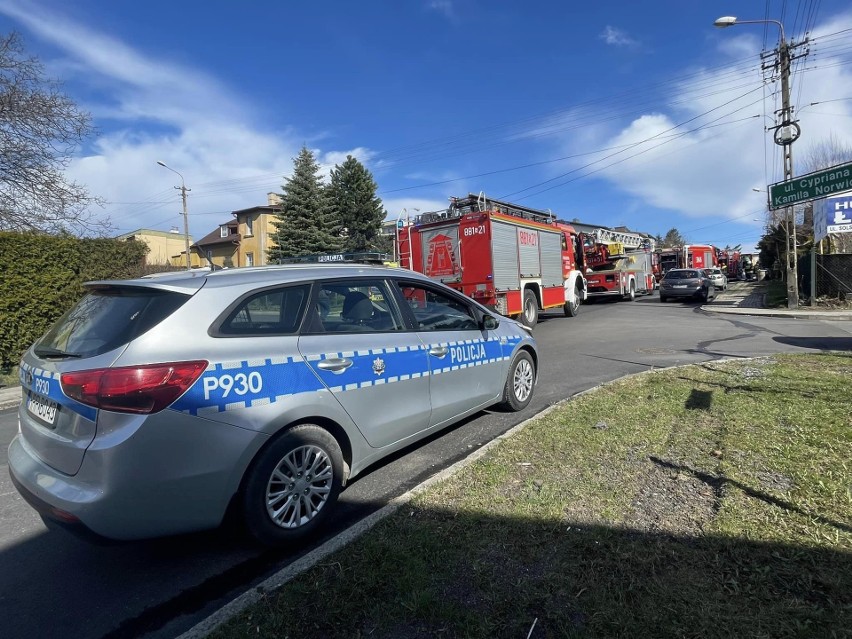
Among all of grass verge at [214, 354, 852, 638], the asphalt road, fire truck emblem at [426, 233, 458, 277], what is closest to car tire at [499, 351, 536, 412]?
the asphalt road

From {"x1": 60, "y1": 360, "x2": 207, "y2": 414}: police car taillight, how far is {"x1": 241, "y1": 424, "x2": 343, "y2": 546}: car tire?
2.13 ft

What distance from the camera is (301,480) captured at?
3.06 metres

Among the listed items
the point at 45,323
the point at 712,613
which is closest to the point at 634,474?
the point at 712,613

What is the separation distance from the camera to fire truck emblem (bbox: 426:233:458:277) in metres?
12.9

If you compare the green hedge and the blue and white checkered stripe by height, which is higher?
the green hedge

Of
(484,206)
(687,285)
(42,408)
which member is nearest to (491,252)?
(484,206)

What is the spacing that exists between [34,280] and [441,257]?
9141 mm

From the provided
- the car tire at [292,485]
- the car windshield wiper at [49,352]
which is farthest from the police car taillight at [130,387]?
the car tire at [292,485]

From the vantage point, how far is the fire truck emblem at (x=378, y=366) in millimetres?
3564

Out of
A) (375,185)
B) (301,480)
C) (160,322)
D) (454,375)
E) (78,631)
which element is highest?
(375,185)

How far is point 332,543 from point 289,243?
107ft

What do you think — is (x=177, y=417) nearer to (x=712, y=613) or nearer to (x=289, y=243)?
(x=712, y=613)

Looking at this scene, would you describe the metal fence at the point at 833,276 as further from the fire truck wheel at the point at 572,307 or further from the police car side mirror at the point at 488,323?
the police car side mirror at the point at 488,323

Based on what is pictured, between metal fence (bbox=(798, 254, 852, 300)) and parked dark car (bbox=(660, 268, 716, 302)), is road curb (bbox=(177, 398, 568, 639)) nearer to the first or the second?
metal fence (bbox=(798, 254, 852, 300))
